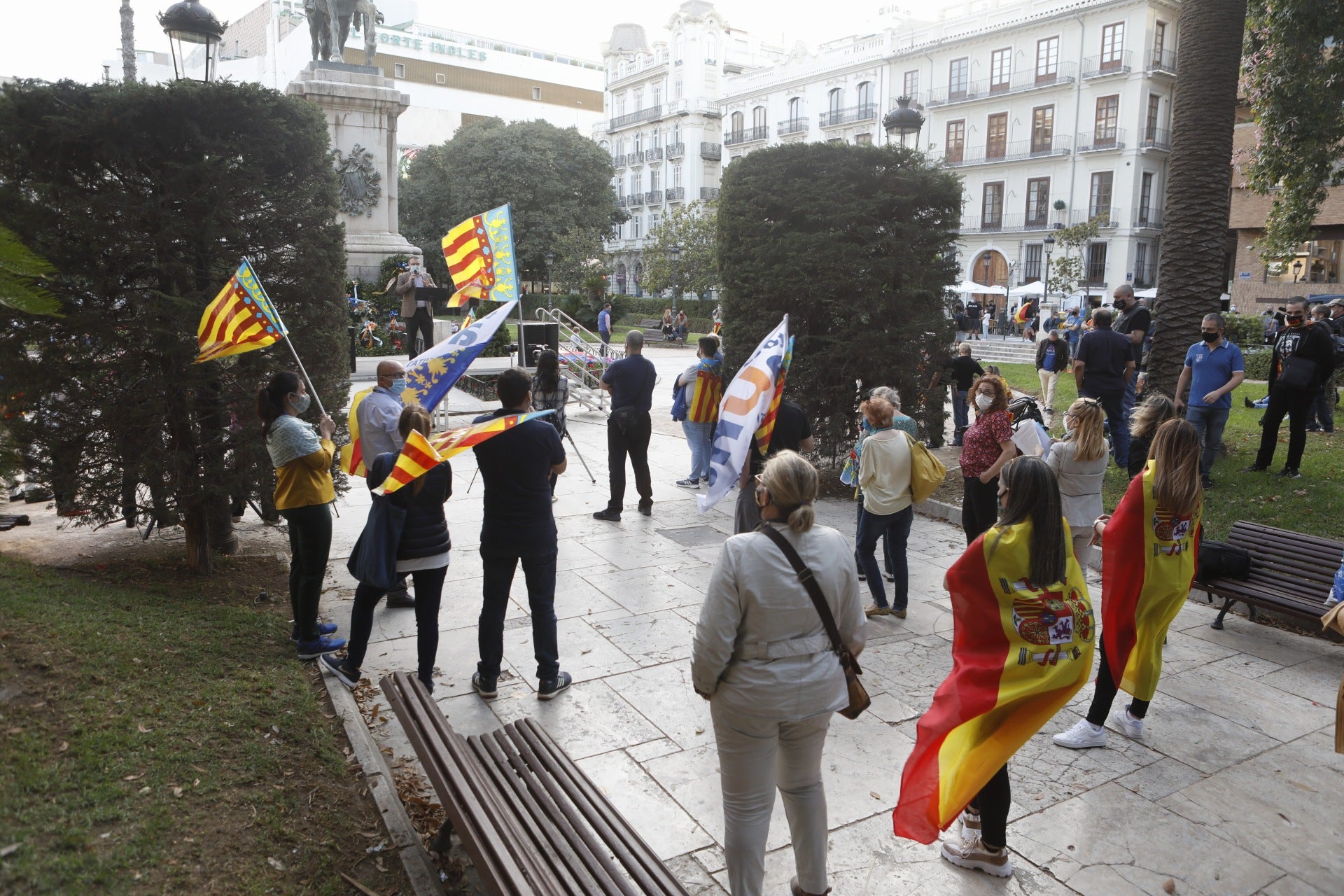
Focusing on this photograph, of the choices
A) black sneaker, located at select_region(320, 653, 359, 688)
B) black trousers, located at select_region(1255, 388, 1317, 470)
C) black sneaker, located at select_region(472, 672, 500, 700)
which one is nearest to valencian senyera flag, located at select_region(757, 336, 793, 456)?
black sneaker, located at select_region(472, 672, 500, 700)

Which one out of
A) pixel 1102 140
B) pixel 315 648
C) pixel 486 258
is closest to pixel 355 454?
pixel 315 648

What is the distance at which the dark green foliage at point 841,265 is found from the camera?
34.1 ft

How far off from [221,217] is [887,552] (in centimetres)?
541

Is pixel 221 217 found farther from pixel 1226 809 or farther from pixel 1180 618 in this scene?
pixel 1180 618

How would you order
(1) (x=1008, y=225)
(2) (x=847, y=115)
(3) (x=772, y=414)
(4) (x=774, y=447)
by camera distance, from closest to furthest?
(3) (x=772, y=414) < (4) (x=774, y=447) < (1) (x=1008, y=225) < (2) (x=847, y=115)

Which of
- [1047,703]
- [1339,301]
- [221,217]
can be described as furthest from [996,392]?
[1339,301]

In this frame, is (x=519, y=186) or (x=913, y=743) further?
(x=519, y=186)

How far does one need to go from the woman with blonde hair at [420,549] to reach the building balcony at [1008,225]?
42.9 metres

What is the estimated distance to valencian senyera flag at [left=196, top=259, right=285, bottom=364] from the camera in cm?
575

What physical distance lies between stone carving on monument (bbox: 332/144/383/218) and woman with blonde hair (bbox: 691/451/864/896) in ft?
66.8

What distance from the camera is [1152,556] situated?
4641mm

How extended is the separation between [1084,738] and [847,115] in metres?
52.9

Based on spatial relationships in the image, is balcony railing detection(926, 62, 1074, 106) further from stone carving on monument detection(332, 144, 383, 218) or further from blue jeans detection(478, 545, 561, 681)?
blue jeans detection(478, 545, 561, 681)

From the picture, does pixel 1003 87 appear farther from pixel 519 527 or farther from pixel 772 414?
pixel 519 527
